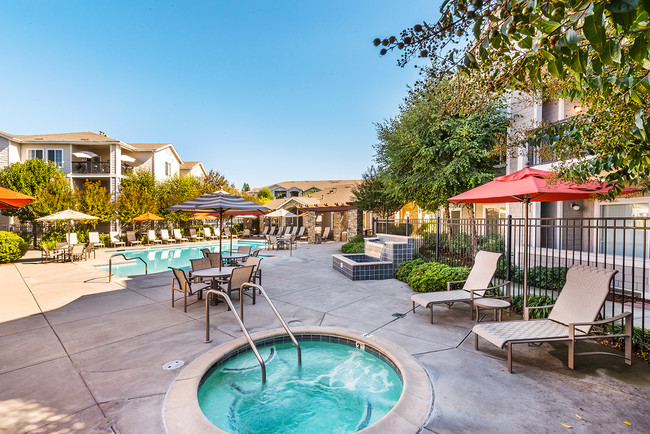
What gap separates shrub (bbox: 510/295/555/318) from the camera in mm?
5320

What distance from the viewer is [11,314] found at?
19.0 feet

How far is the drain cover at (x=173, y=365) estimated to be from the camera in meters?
3.63

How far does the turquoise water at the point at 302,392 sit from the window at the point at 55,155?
97.5 feet

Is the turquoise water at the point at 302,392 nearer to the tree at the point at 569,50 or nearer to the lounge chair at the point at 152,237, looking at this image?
the tree at the point at 569,50

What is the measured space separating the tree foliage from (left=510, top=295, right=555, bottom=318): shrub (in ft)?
19.4

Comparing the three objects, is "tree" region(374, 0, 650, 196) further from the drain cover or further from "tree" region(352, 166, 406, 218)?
"tree" region(352, 166, 406, 218)

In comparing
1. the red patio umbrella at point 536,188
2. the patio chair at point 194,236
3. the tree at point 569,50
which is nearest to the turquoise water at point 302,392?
the red patio umbrella at point 536,188

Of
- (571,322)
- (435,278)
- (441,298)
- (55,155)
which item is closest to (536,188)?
(571,322)

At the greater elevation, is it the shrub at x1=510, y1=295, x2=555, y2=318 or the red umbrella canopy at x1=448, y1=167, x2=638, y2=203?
the red umbrella canopy at x1=448, y1=167, x2=638, y2=203

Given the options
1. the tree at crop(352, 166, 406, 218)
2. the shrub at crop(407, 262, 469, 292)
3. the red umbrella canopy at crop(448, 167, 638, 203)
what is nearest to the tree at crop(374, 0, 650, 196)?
the red umbrella canopy at crop(448, 167, 638, 203)

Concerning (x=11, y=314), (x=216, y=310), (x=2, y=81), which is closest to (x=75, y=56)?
(x=2, y=81)

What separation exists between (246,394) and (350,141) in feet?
96.9

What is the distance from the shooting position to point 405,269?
8.73 m

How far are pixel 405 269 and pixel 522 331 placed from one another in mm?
4887
